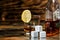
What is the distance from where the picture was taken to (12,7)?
2.89 m

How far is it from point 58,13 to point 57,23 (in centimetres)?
17

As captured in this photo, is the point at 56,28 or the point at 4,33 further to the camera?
the point at 4,33

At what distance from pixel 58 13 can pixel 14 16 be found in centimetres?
83

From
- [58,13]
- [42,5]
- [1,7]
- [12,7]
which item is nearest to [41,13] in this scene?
[42,5]

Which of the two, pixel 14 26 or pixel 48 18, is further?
pixel 14 26

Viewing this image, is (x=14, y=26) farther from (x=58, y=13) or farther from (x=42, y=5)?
(x=58, y=13)

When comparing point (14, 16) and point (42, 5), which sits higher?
point (42, 5)

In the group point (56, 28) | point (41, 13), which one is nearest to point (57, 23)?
point (56, 28)

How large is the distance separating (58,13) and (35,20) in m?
0.44

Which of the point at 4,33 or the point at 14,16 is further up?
the point at 14,16

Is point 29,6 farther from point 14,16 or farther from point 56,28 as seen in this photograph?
point 56,28

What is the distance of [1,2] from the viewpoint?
289cm

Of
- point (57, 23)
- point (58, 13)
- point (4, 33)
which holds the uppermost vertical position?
point (58, 13)

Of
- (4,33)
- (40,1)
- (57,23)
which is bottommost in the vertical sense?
(4,33)
